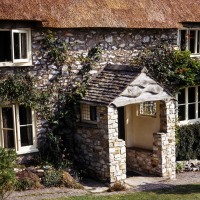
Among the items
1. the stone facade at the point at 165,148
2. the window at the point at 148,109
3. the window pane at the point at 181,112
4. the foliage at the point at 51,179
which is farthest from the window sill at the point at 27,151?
the window pane at the point at 181,112

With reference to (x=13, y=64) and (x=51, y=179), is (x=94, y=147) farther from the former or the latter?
(x=13, y=64)

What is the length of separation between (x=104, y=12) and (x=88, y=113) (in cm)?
352

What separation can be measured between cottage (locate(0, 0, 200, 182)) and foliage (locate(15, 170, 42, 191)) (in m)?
1.04

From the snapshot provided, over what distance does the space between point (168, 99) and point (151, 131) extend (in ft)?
5.09

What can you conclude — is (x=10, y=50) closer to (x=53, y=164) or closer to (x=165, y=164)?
(x=53, y=164)

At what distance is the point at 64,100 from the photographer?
47.8 feet

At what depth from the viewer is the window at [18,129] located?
13633 mm

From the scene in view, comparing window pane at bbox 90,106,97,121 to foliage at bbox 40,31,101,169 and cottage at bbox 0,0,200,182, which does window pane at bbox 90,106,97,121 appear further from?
foliage at bbox 40,31,101,169

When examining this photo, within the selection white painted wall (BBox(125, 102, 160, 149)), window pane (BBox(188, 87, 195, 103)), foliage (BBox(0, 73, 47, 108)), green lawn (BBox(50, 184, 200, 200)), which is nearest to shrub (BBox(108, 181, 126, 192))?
green lawn (BBox(50, 184, 200, 200))

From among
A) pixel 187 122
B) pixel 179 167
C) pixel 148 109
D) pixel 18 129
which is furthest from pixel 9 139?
pixel 187 122

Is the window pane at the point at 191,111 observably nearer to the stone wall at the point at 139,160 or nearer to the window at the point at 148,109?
the window at the point at 148,109

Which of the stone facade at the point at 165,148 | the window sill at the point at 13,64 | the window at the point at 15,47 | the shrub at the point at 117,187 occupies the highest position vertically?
the window at the point at 15,47

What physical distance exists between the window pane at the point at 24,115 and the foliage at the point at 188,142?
236 inches

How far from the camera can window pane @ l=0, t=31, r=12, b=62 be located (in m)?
13.3
